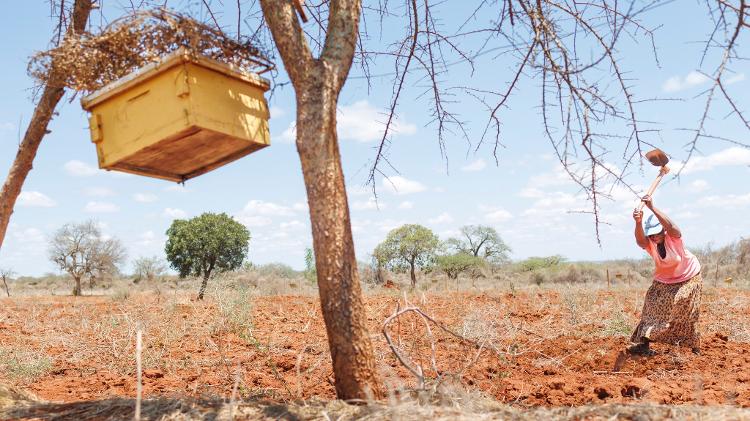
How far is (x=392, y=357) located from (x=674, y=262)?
107 inches

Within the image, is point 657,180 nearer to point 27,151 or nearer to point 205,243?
point 27,151

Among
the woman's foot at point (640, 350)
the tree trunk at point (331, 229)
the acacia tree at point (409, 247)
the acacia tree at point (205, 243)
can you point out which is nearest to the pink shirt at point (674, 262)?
the woman's foot at point (640, 350)

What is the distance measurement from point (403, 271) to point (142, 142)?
2676cm

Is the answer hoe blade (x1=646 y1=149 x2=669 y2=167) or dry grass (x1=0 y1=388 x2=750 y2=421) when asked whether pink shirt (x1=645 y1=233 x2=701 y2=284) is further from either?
dry grass (x1=0 y1=388 x2=750 y2=421)

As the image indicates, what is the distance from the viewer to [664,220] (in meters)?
5.44

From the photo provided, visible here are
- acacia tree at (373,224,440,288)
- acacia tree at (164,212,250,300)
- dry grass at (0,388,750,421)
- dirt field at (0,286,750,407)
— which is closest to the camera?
dry grass at (0,388,750,421)

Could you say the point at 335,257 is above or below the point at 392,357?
above

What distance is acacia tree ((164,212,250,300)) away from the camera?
21.0m

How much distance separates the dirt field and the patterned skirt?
190 millimetres

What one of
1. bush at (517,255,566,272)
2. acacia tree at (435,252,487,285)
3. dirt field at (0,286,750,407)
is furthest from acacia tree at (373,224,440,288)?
dirt field at (0,286,750,407)

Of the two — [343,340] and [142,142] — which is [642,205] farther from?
[142,142]

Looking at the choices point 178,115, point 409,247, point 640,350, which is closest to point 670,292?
point 640,350

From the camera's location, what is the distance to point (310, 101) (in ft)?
9.77

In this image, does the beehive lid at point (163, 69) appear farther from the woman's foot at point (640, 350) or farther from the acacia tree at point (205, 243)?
the acacia tree at point (205, 243)
